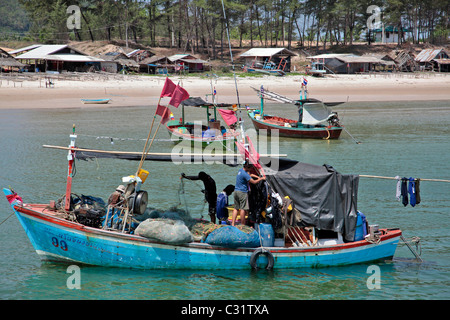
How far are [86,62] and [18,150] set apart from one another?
1164 inches

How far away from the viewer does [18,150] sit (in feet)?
76.4

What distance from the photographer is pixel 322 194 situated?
9719 mm

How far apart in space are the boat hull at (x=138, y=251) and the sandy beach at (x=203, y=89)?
28499mm

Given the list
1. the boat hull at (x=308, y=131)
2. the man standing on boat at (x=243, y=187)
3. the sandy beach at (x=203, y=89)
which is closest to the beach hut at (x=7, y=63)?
the sandy beach at (x=203, y=89)

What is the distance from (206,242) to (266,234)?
44.8 inches

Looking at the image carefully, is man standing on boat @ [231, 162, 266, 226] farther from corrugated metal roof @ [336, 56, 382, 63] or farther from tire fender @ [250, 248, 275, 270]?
corrugated metal roof @ [336, 56, 382, 63]

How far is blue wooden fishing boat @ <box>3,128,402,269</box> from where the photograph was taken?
955cm

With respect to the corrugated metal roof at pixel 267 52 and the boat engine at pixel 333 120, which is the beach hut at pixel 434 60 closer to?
the corrugated metal roof at pixel 267 52

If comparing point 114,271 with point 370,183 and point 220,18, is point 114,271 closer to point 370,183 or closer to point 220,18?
point 370,183

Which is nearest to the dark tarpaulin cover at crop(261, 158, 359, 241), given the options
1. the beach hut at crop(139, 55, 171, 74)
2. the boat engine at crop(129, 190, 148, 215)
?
the boat engine at crop(129, 190, 148, 215)

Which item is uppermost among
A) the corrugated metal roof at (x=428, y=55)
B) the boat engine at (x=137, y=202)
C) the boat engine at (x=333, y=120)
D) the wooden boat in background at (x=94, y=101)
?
the corrugated metal roof at (x=428, y=55)

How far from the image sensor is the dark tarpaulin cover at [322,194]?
972cm

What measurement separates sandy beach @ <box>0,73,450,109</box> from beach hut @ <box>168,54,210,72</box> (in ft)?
18.4

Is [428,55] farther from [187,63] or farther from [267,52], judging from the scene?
[187,63]
